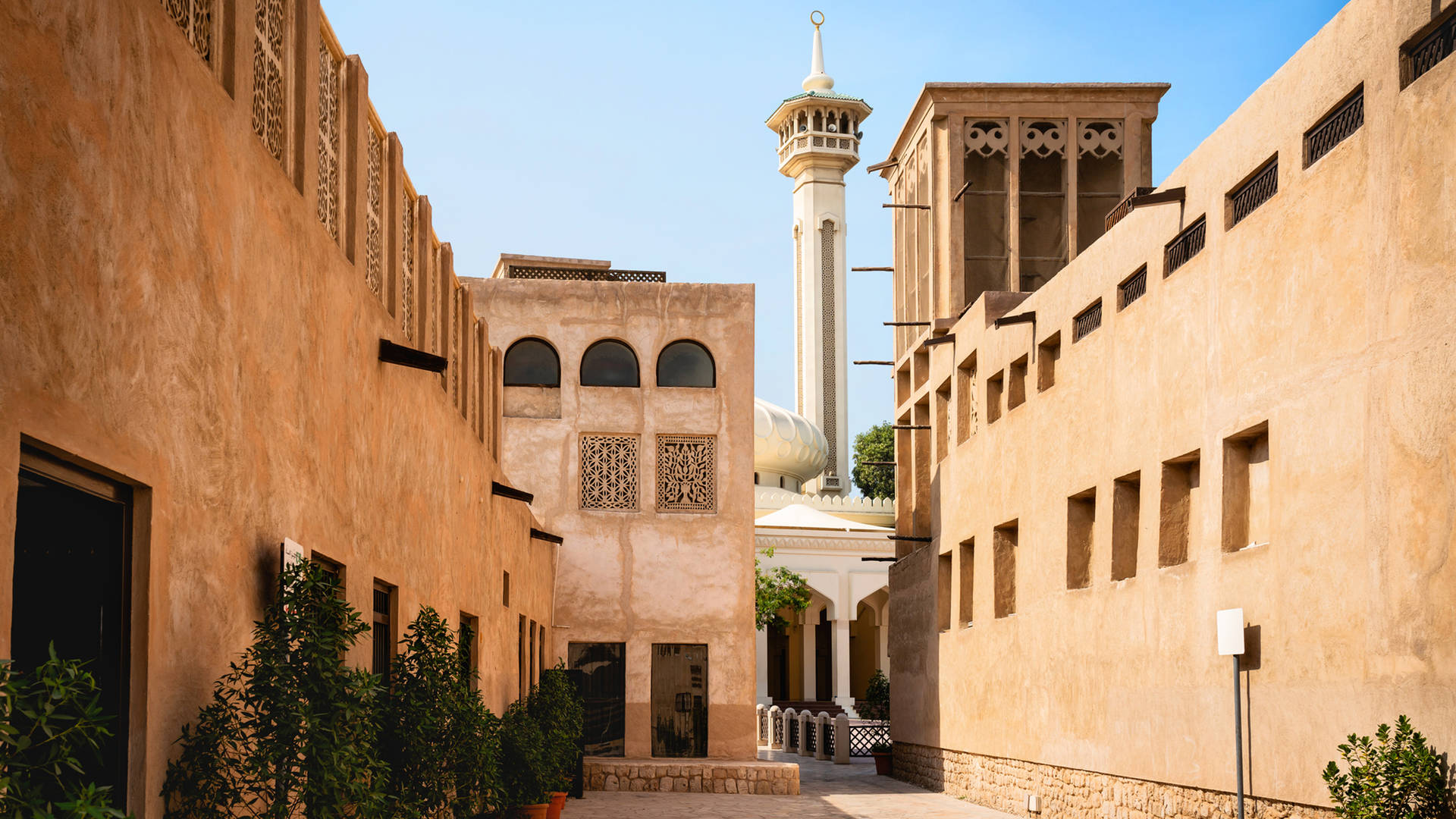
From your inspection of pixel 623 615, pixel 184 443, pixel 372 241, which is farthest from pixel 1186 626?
pixel 623 615

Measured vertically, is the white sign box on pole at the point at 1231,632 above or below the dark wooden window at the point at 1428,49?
below

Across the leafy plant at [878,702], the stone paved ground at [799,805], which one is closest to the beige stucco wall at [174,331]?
the stone paved ground at [799,805]

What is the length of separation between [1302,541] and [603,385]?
1401 centimetres

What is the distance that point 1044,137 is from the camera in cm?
2419

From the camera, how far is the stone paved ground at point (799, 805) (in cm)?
1703

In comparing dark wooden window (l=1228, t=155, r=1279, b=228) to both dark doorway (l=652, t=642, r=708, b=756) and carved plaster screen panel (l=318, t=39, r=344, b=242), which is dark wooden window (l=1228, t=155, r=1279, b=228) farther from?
dark doorway (l=652, t=642, r=708, b=756)

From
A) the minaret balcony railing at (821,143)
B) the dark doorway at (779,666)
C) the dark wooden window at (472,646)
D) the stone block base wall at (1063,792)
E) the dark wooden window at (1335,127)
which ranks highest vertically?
the minaret balcony railing at (821,143)

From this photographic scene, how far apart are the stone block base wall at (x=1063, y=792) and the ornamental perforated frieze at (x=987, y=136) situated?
961 cm

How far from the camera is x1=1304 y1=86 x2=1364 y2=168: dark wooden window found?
958cm

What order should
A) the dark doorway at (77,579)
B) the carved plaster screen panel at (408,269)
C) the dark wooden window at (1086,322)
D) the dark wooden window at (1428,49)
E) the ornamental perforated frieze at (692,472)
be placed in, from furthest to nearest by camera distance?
the ornamental perforated frieze at (692,472), the dark wooden window at (1086,322), the carved plaster screen panel at (408,269), the dark wooden window at (1428,49), the dark doorway at (77,579)

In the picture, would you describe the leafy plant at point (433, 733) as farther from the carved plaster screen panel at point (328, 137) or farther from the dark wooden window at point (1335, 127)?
the dark wooden window at point (1335, 127)

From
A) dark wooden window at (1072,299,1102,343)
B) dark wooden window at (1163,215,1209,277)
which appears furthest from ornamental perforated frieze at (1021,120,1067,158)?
dark wooden window at (1163,215,1209,277)

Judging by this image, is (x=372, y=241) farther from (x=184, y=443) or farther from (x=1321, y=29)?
(x=1321, y=29)

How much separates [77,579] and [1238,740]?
29.0 feet
